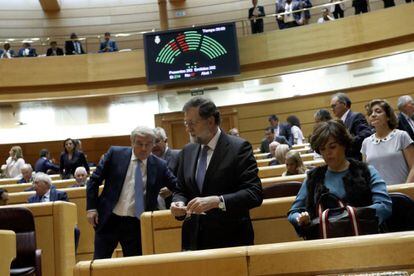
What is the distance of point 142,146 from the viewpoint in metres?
3.94

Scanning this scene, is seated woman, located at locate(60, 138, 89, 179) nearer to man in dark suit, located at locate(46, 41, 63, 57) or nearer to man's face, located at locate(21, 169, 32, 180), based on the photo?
man's face, located at locate(21, 169, 32, 180)

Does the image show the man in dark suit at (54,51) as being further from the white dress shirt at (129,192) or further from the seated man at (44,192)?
the white dress shirt at (129,192)

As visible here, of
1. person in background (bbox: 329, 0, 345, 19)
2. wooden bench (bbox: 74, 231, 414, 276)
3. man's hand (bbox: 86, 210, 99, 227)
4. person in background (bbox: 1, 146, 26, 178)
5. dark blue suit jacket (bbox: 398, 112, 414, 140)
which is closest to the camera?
wooden bench (bbox: 74, 231, 414, 276)

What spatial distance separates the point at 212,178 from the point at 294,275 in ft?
3.19

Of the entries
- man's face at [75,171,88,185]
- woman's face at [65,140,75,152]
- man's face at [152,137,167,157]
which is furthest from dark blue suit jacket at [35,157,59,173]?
man's face at [152,137,167,157]

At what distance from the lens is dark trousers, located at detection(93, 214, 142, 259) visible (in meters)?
3.87

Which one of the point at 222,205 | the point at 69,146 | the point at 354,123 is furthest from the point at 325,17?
the point at 222,205

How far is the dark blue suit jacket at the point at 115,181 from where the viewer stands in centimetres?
391

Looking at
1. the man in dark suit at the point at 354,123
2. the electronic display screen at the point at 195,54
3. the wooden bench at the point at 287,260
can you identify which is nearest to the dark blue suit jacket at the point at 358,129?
the man in dark suit at the point at 354,123

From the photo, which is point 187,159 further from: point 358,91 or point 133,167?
point 358,91

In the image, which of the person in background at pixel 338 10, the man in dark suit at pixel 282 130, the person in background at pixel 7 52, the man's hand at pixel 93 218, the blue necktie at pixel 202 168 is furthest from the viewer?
the person in background at pixel 7 52

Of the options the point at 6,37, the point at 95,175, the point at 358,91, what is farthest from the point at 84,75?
the point at 95,175

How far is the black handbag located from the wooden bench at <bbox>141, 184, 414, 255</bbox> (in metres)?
0.80

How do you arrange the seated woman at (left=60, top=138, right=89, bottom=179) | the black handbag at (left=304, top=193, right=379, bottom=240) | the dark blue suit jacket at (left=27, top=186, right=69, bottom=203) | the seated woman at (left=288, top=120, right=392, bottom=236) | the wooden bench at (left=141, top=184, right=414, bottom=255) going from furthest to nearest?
1. the seated woman at (left=60, top=138, right=89, bottom=179)
2. the dark blue suit jacket at (left=27, top=186, right=69, bottom=203)
3. the wooden bench at (left=141, top=184, right=414, bottom=255)
4. the seated woman at (left=288, top=120, right=392, bottom=236)
5. the black handbag at (left=304, top=193, right=379, bottom=240)
